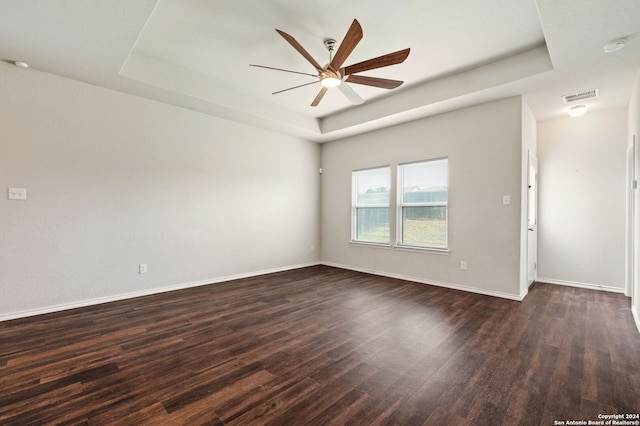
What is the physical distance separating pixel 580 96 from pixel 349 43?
3.52 meters

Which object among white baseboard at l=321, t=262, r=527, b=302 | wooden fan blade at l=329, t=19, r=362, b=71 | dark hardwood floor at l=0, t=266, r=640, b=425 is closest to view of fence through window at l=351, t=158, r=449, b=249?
white baseboard at l=321, t=262, r=527, b=302

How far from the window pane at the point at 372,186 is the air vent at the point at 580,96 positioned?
2719 mm

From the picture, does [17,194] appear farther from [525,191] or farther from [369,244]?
[525,191]

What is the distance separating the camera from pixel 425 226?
4.89 m

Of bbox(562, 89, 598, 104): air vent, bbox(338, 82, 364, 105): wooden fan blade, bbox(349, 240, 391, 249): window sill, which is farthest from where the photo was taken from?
bbox(349, 240, 391, 249): window sill

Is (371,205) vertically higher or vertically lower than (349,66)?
lower

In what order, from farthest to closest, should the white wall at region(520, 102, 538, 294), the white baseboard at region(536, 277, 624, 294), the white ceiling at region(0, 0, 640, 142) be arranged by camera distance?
the white baseboard at region(536, 277, 624, 294)
the white wall at region(520, 102, 538, 294)
the white ceiling at region(0, 0, 640, 142)

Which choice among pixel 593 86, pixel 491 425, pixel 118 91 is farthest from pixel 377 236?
pixel 118 91

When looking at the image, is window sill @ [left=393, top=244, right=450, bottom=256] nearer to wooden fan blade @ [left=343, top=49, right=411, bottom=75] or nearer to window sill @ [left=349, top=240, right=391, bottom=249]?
window sill @ [left=349, top=240, right=391, bottom=249]

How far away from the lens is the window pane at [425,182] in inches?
185

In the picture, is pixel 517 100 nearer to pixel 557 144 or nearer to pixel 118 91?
pixel 557 144

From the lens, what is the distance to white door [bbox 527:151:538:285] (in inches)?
171

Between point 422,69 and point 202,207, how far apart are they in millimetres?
3861

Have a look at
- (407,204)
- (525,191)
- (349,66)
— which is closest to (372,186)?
(407,204)
